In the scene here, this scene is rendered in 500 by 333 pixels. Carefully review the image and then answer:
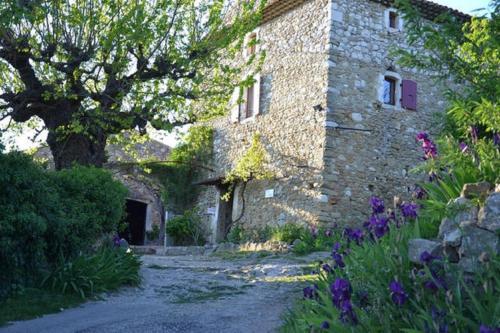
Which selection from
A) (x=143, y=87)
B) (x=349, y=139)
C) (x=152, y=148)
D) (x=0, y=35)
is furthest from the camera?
(x=152, y=148)

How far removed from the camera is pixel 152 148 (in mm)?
21703

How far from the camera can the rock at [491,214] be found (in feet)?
13.6

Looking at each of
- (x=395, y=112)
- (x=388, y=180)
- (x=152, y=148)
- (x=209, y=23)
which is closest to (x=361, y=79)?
(x=395, y=112)

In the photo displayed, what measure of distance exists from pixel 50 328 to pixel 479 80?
4.36 metres

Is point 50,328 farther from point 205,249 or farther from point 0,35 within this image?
point 205,249

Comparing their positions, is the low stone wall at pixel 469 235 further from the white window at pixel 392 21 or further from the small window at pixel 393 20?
the small window at pixel 393 20

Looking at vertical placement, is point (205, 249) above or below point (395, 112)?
below

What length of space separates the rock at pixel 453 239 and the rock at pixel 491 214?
17 cm

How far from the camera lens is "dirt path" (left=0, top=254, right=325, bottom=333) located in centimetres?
566

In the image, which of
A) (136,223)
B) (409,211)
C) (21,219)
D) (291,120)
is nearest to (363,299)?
(409,211)

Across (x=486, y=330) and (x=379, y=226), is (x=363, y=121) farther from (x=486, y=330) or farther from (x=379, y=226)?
(x=486, y=330)

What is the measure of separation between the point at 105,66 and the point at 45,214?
3870 mm

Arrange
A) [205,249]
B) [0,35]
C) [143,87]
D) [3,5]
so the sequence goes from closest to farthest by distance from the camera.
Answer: [3,5]
[0,35]
[143,87]
[205,249]

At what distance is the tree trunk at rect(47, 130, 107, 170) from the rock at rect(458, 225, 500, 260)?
25.4 feet
